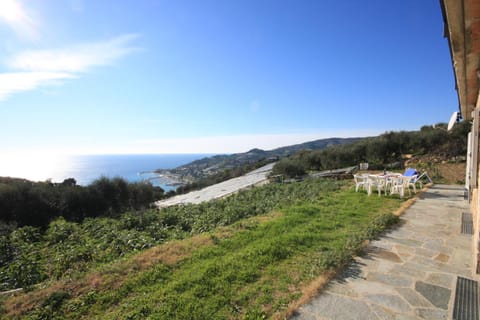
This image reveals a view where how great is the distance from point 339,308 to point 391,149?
17.2 metres

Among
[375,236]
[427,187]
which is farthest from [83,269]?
[427,187]

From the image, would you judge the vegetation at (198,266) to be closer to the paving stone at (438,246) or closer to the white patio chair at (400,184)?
the paving stone at (438,246)

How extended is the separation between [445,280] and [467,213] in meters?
3.66

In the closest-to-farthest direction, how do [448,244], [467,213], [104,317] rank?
[104,317] → [448,244] → [467,213]

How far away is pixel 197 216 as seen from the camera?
6.12 meters

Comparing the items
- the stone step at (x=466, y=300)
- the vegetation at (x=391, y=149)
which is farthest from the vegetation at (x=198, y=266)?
the vegetation at (x=391, y=149)

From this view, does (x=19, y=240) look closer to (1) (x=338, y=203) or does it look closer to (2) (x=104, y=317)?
(2) (x=104, y=317)

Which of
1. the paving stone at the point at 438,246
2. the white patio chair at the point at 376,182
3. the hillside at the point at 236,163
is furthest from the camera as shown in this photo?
the hillside at the point at 236,163

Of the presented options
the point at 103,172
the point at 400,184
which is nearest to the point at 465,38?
the point at 400,184

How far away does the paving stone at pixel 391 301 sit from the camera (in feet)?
6.90

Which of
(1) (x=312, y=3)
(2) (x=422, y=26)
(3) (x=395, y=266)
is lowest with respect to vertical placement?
(3) (x=395, y=266)

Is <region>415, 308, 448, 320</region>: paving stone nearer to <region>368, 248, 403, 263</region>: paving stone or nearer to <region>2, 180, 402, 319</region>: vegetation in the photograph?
<region>2, 180, 402, 319</region>: vegetation

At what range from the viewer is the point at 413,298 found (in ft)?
7.39

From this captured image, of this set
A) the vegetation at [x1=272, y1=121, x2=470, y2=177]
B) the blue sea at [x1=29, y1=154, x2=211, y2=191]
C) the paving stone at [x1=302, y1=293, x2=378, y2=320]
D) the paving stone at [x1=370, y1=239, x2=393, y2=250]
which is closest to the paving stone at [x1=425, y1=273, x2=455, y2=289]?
the paving stone at [x1=370, y1=239, x2=393, y2=250]
